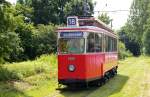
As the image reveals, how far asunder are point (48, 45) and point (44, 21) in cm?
2016

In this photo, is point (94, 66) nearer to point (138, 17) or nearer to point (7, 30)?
point (7, 30)

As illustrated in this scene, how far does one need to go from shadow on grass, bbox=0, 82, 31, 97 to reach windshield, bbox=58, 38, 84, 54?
117 inches

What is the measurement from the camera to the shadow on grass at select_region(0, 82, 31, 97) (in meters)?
18.7

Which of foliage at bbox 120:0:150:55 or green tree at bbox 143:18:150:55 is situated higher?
foliage at bbox 120:0:150:55

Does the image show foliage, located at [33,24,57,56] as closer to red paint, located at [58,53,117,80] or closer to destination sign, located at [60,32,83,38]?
red paint, located at [58,53,117,80]

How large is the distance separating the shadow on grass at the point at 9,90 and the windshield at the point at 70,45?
2969mm

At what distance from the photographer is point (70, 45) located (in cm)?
2130

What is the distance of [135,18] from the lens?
9212 cm

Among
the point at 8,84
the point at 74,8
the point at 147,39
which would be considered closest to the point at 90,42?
the point at 8,84

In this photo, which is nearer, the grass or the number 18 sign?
the grass

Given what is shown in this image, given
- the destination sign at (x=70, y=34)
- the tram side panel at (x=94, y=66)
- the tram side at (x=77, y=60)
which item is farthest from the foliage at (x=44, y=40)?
the destination sign at (x=70, y=34)

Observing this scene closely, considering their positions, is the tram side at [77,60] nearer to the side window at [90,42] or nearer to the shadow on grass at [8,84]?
the side window at [90,42]

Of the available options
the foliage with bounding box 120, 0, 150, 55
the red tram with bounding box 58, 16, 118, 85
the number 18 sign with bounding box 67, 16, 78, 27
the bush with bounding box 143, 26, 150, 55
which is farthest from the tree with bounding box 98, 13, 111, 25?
the red tram with bounding box 58, 16, 118, 85

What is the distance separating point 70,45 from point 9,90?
3.74 m
